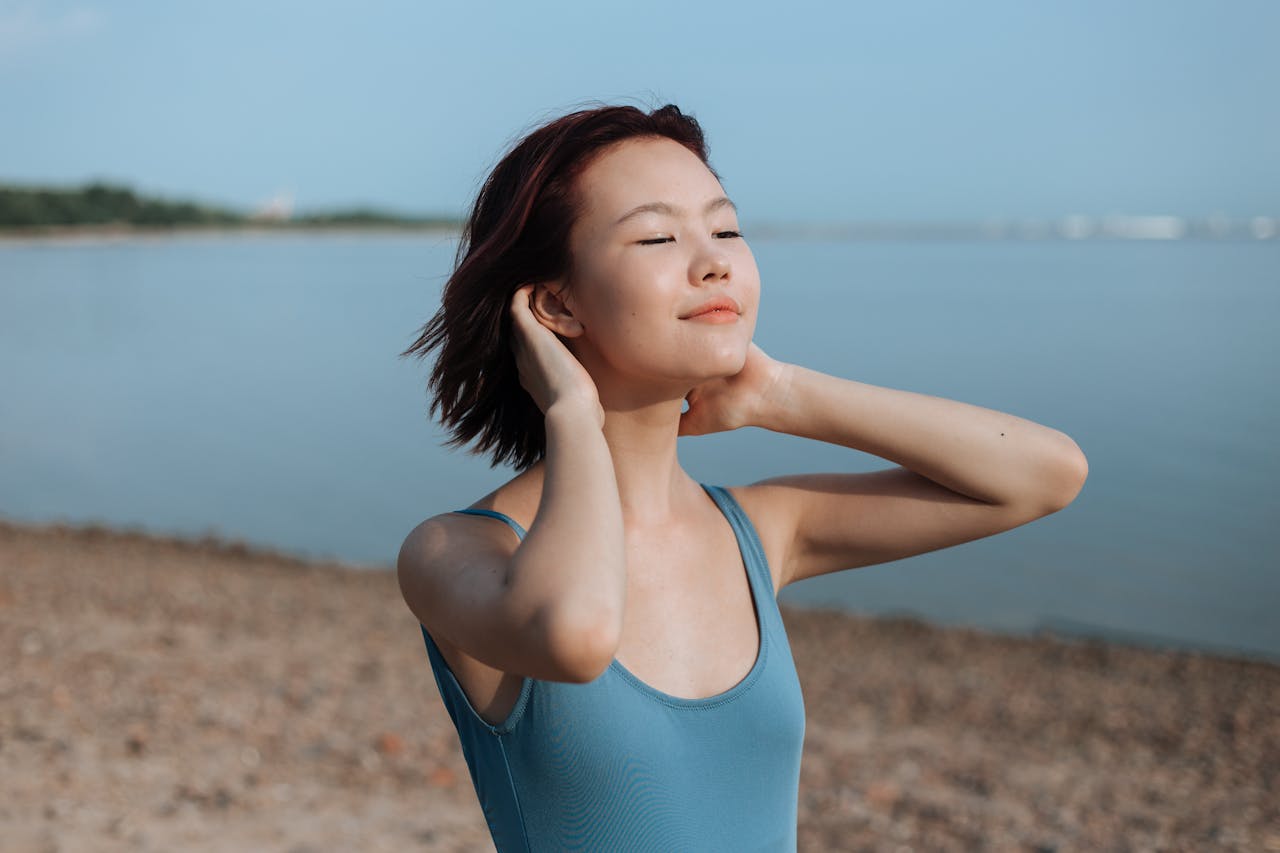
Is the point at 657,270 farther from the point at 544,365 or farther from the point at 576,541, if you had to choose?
the point at 576,541

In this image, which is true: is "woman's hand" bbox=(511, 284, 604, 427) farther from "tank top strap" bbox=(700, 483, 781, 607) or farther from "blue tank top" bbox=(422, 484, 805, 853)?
"tank top strap" bbox=(700, 483, 781, 607)

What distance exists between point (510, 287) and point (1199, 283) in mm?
37687

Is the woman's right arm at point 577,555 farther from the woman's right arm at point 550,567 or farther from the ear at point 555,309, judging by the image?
the ear at point 555,309

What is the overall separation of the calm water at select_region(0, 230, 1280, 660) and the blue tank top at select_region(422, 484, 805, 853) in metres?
1.36

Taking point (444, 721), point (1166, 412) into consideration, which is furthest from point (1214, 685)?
point (1166, 412)

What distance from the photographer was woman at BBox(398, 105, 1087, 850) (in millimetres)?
1519

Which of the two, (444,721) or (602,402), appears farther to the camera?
(444,721)

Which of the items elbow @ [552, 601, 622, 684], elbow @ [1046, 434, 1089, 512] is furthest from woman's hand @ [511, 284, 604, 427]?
elbow @ [1046, 434, 1089, 512]

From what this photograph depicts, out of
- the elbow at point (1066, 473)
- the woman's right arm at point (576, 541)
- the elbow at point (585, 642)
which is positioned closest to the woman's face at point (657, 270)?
the woman's right arm at point (576, 541)

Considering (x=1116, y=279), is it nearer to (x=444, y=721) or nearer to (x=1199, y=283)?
(x=1199, y=283)

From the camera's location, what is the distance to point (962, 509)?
6.28 ft

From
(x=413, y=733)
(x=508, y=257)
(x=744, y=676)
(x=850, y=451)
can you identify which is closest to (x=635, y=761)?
(x=744, y=676)

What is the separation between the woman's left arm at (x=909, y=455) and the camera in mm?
1854

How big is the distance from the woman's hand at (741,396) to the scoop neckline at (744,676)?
0.12 m
